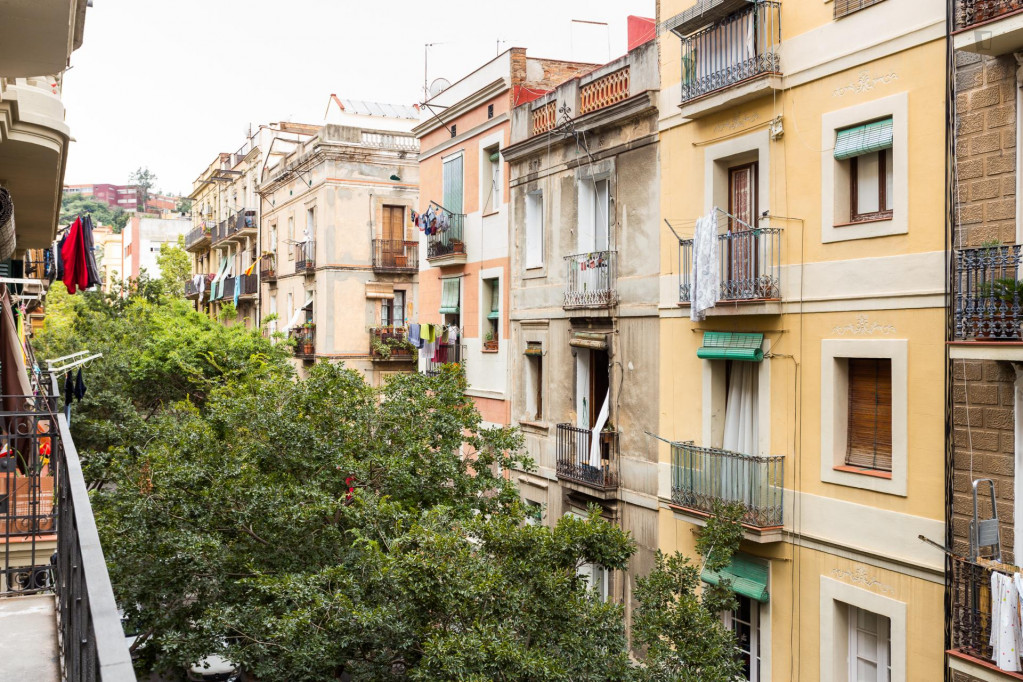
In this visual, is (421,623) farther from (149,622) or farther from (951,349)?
(951,349)

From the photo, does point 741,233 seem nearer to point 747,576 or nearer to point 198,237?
point 747,576

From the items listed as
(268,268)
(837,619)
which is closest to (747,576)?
(837,619)

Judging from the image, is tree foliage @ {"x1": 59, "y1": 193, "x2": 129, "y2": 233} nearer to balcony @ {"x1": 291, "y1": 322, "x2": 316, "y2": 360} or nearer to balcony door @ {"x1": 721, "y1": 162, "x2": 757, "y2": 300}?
balcony @ {"x1": 291, "y1": 322, "x2": 316, "y2": 360}

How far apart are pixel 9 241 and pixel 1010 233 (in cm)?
1129

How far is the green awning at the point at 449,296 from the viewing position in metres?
25.5

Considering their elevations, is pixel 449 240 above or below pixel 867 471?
above

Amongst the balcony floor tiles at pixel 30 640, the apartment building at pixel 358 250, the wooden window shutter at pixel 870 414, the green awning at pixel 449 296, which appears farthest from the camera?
the apartment building at pixel 358 250

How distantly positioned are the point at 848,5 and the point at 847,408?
5.57 m

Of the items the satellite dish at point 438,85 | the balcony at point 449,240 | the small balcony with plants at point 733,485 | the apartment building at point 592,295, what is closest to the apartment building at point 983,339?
the small balcony with plants at point 733,485

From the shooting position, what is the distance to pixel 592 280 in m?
19.0

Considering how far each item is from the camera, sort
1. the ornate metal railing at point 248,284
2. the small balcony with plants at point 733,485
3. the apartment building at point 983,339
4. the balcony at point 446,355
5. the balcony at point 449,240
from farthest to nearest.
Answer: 1. the ornate metal railing at point 248,284
2. the balcony at point 446,355
3. the balcony at point 449,240
4. the small balcony with plants at point 733,485
5. the apartment building at point 983,339

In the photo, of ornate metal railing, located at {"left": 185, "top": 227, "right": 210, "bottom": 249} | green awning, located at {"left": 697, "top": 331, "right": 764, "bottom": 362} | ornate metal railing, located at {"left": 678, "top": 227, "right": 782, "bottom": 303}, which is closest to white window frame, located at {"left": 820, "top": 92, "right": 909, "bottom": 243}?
ornate metal railing, located at {"left": 678, "top": 227, "right": 782, "bottom": 303}

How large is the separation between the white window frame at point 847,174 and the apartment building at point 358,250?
78.1 feet

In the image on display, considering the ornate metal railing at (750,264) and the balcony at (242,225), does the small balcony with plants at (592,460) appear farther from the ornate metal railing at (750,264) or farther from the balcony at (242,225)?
the balcony at (242,225)
